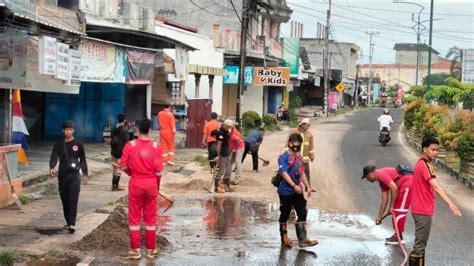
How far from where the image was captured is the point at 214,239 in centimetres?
1057

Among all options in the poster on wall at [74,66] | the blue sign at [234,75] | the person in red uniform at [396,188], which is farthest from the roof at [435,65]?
the person in red uniform at [396,188]

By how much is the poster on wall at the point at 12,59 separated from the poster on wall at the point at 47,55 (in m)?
0.35

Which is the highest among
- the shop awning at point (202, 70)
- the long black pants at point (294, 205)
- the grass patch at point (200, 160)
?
the shop awning at point (202, 70)

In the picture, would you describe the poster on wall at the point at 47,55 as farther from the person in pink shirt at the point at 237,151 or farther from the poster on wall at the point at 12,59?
the person in pink shirt at the point at 237,151

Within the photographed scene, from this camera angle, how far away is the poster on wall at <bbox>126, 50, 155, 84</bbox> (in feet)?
75.0

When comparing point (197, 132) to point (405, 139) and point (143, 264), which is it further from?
point (143, 264)

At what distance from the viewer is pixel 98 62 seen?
67.1 feet

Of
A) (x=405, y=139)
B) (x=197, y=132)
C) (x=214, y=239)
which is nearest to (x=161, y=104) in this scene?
(x=197, y=132)

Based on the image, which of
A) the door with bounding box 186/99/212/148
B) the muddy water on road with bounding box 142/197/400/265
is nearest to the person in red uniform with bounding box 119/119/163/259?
the muddy water on road with bounding box 142/197/400/265

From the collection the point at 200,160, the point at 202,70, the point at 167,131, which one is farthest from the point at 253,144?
the point at 202,70

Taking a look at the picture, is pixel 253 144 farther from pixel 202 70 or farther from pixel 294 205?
pixel 202 70

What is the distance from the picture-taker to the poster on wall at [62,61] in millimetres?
14883

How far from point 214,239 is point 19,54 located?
607 centimetres

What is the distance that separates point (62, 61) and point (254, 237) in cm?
656
